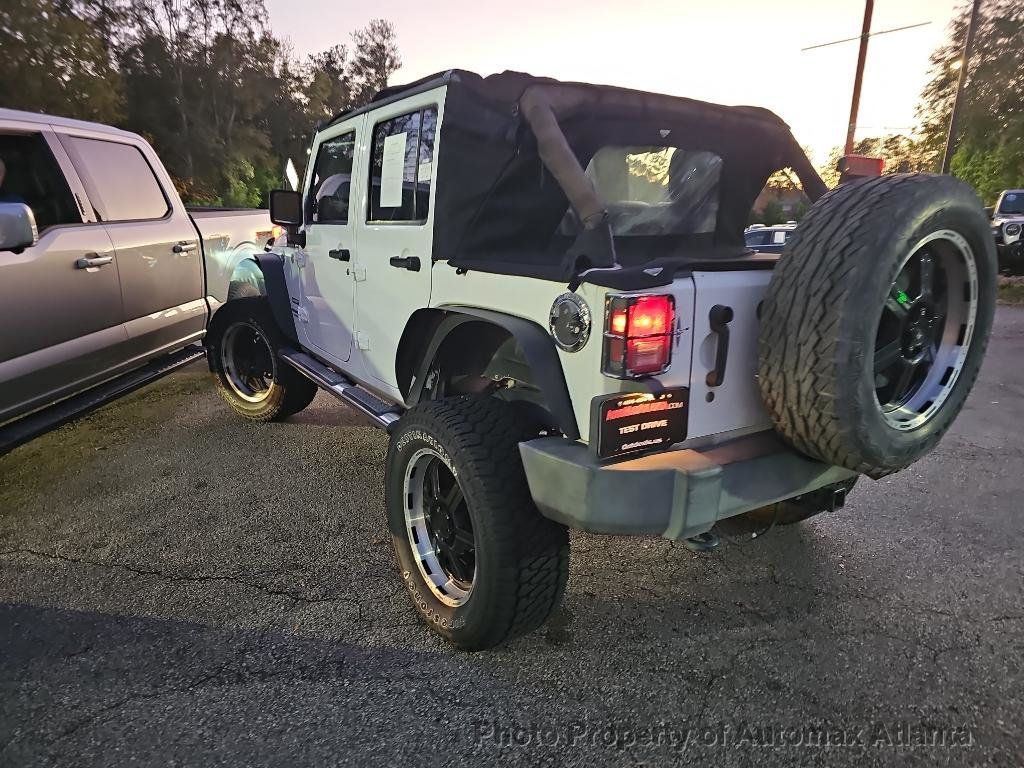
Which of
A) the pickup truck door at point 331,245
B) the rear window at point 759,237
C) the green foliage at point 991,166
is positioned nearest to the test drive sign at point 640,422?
the pickup truck door at point 331,245

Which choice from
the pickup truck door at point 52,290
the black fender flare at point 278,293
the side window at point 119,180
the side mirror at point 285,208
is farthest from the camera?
the black fender flare at point 278,293

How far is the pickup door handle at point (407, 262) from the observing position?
10.00 ft

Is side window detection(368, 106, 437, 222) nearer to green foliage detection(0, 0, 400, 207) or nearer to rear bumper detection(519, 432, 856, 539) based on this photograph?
rear bumper detection(519, 432, 856, 539)

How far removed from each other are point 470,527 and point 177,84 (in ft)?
131

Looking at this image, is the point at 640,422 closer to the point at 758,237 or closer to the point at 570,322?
the point at 570,322

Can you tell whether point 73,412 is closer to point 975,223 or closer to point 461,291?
point 461,291

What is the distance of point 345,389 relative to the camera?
151 inches

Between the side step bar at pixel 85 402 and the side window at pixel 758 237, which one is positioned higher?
the side window at pixel 758 237

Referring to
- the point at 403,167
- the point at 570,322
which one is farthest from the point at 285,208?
the point at 570,322

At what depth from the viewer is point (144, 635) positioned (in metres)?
2.62

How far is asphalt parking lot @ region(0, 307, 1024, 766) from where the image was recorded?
6.95 feet

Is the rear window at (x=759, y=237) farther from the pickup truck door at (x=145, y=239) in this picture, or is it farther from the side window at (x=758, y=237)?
the pickup truck door at (x=145, y=239)

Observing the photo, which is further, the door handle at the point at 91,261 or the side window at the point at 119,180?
the side window at the point at 119,180

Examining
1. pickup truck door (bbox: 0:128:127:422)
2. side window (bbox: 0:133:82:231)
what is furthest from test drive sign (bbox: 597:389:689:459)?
side window (bbox: 0:133:82:231)
